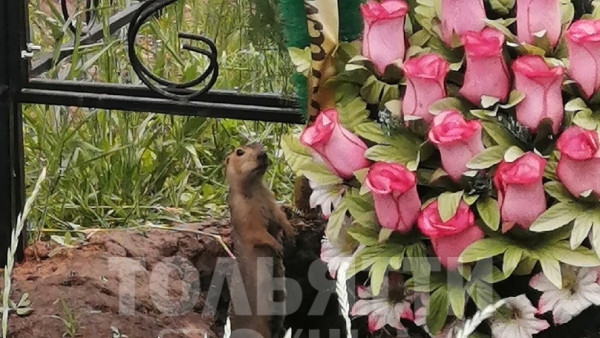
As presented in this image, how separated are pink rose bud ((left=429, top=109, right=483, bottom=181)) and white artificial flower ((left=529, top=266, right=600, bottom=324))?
0.18 meters

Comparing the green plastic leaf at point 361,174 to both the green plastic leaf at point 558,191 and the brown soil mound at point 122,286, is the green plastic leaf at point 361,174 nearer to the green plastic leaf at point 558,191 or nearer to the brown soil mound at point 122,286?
the green plastic leaf at point 558,191

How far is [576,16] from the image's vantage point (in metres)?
1.50

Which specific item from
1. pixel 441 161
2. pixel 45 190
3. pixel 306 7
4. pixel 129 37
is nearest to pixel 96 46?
pixel 45 190

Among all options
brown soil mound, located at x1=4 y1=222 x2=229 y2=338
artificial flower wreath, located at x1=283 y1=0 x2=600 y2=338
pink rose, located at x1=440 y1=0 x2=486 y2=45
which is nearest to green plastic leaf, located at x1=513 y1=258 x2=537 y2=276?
artificial flower wreath, located at x1=283 y1=0 x2=600 y2=338

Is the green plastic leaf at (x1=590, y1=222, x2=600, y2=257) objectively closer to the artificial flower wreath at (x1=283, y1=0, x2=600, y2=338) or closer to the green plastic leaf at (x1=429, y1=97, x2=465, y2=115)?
the artificial flower wreath at (x1=283, y1=0, x2=600, y2=338)

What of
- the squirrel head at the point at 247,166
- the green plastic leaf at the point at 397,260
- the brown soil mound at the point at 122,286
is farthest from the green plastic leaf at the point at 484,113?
the brown soil mound at the point at 122,286

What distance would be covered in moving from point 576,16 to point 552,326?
0.45 m

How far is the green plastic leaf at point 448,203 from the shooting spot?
1332 mm

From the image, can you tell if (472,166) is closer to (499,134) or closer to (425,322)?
(499,134)

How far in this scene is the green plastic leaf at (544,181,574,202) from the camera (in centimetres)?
134

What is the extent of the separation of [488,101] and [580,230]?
208 millimetres

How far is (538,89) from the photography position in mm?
1349

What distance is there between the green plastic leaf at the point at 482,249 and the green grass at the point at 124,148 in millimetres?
1144

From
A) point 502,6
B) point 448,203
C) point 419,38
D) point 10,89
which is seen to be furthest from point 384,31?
point 10,89
